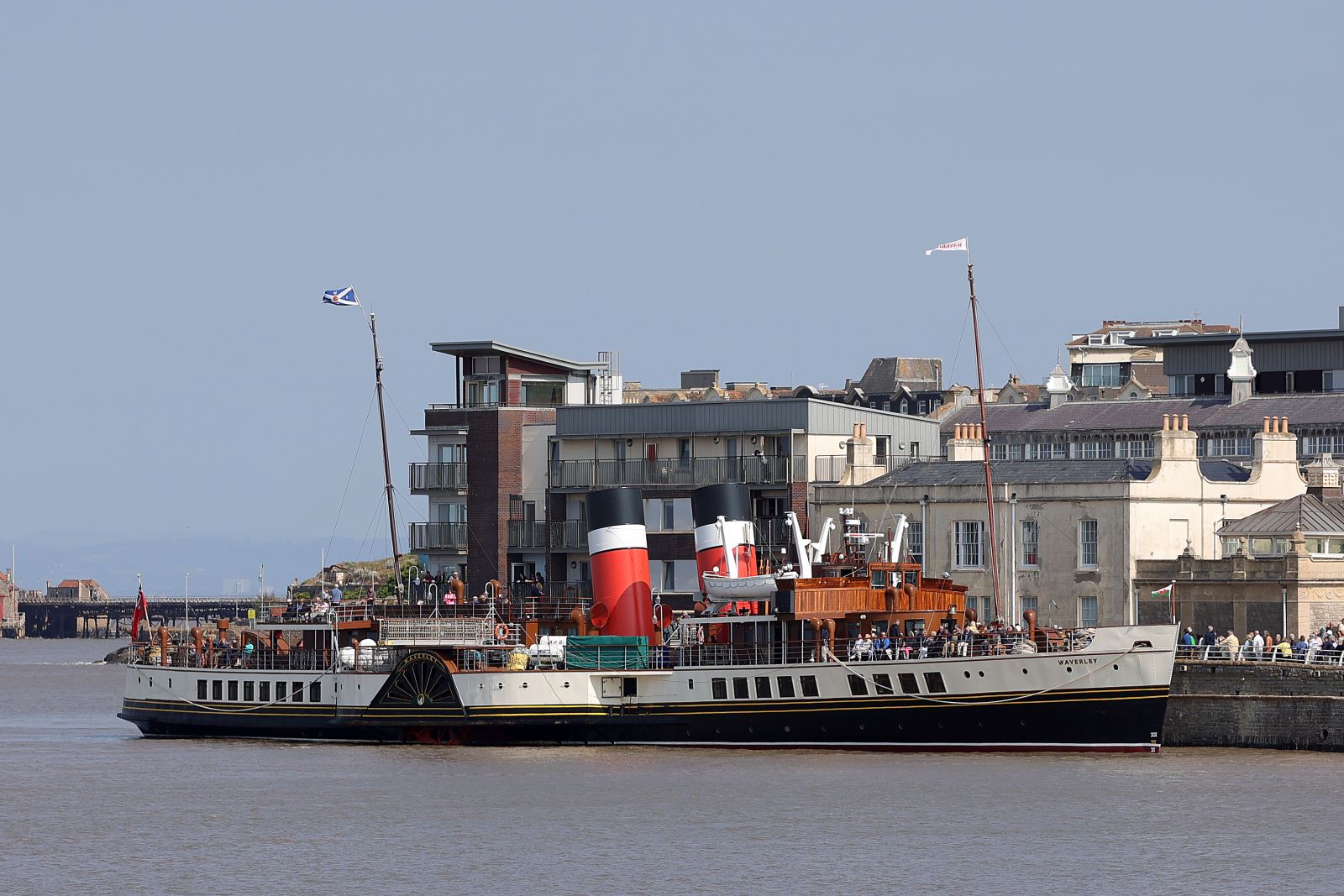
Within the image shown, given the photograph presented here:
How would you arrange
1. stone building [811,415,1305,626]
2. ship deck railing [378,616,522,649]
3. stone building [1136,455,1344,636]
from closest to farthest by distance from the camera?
1. ship deck railing [378,616,522,649]
2. stone building [1136,455,1344,636]
3. stone building [811,415,1305,626]

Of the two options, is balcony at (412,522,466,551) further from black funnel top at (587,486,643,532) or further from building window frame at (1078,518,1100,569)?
building window frame at (1078,518,1100,569)

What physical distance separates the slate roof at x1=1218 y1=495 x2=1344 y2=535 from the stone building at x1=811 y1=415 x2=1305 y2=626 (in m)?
2.42

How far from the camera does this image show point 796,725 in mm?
77938

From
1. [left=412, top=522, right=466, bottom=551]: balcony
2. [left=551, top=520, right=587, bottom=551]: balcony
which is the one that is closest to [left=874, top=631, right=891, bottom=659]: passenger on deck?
[left=551, top=520, right=587, bottom=551]: balcony

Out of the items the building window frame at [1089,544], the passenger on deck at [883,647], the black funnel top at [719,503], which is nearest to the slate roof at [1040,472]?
the building window frame at [1089,544]

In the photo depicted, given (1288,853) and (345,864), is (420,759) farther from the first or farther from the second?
(1288,853)

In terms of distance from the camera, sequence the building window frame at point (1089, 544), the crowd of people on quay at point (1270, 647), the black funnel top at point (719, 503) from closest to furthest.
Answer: the crowd of people on quay at point (1270, 647) → the black funnel top at point (719, 503) → the building window frame at point (1089, 544)

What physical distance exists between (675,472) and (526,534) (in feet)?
21.6

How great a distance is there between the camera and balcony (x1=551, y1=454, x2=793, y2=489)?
100938 millimetres

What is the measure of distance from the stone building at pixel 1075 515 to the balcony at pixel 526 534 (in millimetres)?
12839

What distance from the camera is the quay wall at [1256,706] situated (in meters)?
74.9

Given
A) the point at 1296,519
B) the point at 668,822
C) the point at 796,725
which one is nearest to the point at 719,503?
the point at 796,725

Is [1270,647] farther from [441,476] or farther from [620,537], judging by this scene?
[441,476]

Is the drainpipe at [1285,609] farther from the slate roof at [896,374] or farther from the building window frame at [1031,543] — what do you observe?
the slate roof at [896,374]
